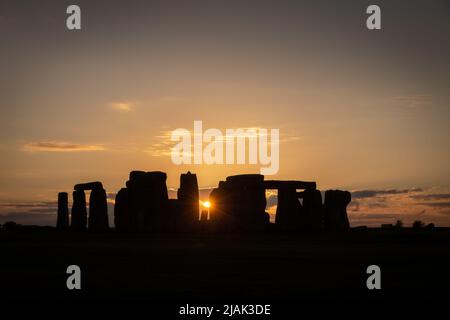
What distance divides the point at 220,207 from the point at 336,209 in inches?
318

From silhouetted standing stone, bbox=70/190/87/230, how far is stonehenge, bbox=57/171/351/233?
32.0 inches

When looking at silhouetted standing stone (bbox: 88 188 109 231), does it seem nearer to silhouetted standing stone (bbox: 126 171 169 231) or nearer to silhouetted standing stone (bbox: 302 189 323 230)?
silhouetted standing stone (bbox: 126 171 169 231)

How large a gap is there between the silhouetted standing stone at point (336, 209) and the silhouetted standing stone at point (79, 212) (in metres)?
17.1

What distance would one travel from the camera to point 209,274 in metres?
16.0

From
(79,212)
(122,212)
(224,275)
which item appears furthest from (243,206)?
(224,275)

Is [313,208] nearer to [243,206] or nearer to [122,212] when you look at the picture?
[243,206]

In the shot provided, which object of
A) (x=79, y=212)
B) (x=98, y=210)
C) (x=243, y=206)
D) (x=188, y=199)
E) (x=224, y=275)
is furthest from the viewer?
(x=79, y=212)

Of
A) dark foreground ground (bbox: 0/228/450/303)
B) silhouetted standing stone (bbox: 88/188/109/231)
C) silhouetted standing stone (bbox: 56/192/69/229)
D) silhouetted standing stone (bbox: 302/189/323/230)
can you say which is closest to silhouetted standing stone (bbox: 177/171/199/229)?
silhouetted standing stone (bbox: 88/188/109/231)

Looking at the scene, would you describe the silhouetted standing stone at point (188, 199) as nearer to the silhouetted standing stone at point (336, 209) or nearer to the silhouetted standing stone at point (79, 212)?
the silhouetted standing stone at point (79, 212)

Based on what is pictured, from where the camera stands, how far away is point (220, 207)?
44.5m

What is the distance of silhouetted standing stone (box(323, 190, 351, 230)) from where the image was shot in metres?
45.5

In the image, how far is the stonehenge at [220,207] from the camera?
143ft
